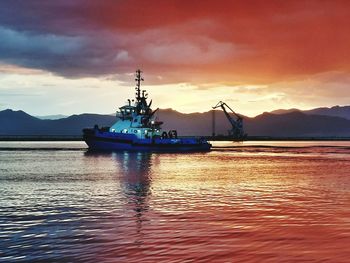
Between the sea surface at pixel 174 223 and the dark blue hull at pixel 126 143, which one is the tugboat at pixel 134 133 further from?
the sea surface at pixel 174 223

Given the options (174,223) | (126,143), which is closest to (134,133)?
(126,143)

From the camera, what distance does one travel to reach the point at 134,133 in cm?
10838

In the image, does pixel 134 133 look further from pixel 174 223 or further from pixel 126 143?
pixel 174 223

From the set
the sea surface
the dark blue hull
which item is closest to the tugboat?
the dark blue hull

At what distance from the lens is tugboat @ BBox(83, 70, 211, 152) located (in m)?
106

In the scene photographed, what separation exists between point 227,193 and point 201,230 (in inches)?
563

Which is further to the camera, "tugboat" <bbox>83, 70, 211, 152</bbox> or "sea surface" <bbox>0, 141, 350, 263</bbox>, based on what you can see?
"tugboat" <bbox>83, 70, 211, 152</bbox>

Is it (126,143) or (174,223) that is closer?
(174,223)

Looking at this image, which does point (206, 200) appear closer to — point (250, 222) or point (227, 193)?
point (227, 193)

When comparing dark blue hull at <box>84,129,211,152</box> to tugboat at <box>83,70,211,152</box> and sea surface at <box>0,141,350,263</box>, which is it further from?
sea surface at <box>0,141,350,263</box>

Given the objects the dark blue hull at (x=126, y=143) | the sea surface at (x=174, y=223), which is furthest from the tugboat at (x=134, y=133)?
the sea surface at (x=174, y=223)

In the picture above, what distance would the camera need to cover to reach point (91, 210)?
24.9 metres

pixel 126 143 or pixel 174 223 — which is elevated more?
pixel 126 143

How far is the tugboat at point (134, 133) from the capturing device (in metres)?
106
